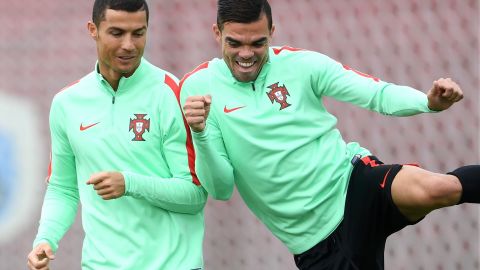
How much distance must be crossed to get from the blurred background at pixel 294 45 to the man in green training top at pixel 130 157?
7.19ft

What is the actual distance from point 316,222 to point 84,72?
2.70 meters

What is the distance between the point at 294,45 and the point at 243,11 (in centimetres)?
218

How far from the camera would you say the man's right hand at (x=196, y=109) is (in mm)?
4195

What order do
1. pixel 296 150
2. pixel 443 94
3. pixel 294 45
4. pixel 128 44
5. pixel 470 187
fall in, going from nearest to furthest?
1. pixel 443 94
2. pixel 470 187
3. pixel 128 44
4. pixel 296 150
5. pixel 294 45

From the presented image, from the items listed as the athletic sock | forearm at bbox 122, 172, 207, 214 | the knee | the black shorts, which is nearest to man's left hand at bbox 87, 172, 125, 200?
forearm at bbox 122, 172, 207, 214

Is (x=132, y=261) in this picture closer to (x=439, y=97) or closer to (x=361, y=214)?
(x=361, y=214)

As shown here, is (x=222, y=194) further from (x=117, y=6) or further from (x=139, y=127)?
(x=117, y=6)

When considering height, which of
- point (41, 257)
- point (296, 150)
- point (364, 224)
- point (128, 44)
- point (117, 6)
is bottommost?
point (41, 257)

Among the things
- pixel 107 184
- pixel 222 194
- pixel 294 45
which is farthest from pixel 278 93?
pixel 294 45

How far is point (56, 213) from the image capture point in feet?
15.4

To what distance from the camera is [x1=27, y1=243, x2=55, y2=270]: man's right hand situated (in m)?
4.41

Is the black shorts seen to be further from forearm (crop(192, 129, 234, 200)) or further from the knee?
forearm (crop(192, 129, 234, 200))

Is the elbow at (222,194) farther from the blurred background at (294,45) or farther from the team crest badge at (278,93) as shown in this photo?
the blurred background at (294,45)

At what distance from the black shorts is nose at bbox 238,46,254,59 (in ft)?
2.09
